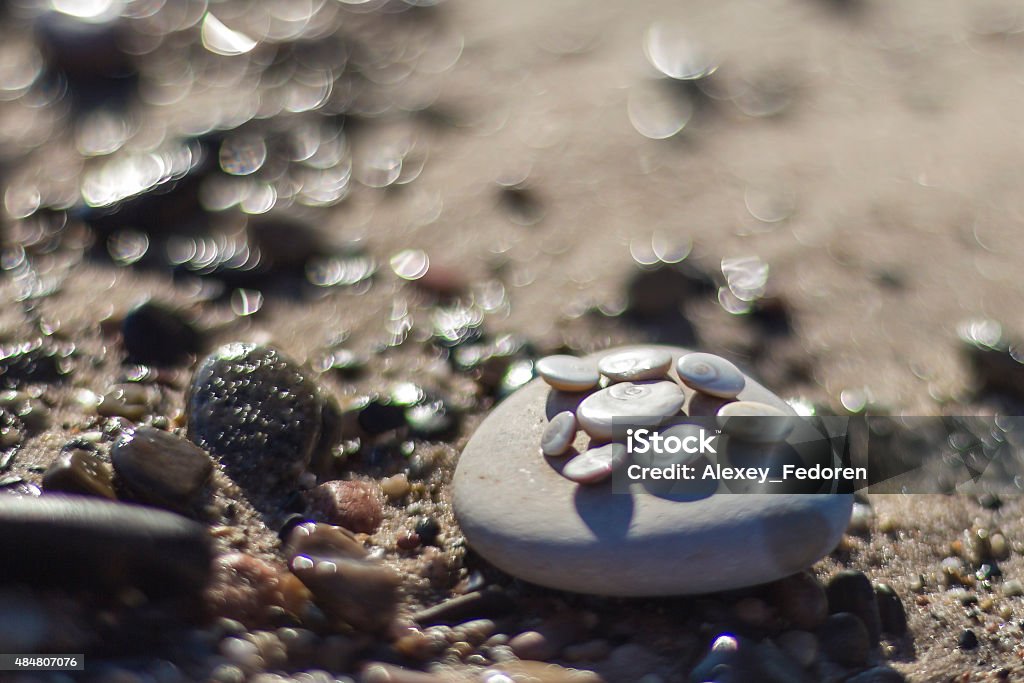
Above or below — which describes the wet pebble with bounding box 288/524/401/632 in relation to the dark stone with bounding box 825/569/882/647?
above

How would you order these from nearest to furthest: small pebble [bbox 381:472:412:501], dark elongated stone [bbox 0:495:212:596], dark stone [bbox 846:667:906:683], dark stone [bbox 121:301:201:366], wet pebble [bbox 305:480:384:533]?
dark elongated stone [bbox 0:495:212:596]
dark stone [bbox 846:667:906:683]
wet pebble [bbox 305:480:384:533]
small pebble [bbox 381:472:412:501]
dark stone [bbox 121:301:201:366]

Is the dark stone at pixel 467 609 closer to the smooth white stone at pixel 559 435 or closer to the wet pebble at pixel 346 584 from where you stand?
the wet pebble at pixel 346 584

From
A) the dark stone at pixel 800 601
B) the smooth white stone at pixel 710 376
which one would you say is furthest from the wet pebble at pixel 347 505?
the dark stone at pixel 800 601

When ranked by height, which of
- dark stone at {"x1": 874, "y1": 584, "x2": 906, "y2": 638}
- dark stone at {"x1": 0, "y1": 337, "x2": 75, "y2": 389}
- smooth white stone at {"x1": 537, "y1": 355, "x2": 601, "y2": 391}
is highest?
smooth white stone at {"x1": 537, "y1": 355, "x2": 601, "y2": 391}

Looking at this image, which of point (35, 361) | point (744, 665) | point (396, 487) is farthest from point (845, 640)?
point (35, 361)

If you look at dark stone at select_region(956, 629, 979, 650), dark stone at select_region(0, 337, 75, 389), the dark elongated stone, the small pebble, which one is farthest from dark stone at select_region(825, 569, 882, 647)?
dark stone at select_region(0, 337, 75, 389)

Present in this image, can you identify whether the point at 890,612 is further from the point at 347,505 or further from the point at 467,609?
the point at 347,505

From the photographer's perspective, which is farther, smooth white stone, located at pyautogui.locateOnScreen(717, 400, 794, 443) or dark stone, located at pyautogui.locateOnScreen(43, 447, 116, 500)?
smooth white stone, located at pyautogui.locateOnScreen(717, 400, 794, 443)

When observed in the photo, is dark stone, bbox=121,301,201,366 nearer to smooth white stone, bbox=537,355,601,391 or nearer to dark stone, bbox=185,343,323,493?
dark stone, bbox=185,343,323,493
